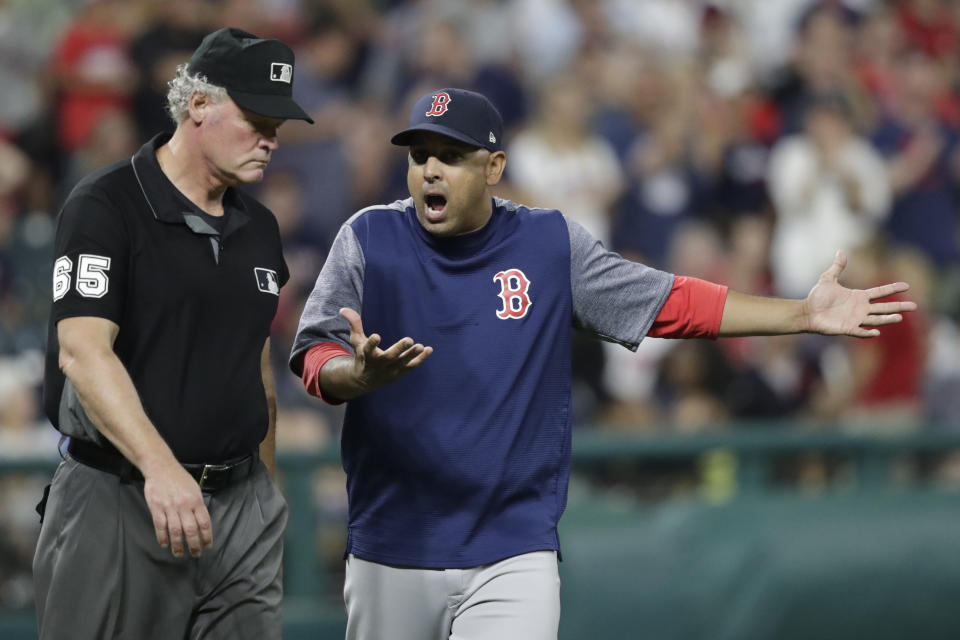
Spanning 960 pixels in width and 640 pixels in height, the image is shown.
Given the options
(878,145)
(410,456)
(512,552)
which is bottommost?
(512,552)

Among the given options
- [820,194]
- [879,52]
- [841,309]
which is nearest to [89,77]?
[820,194]

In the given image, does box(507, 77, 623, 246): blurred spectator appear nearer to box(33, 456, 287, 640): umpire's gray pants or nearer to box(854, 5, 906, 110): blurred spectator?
box(854, 5, 906, 110): blurred spectator

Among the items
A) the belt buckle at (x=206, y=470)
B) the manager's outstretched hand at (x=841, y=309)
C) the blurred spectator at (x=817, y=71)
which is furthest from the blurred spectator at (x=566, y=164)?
the belt buckle at (x=206, y=470)

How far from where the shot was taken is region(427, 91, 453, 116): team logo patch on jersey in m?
4.32

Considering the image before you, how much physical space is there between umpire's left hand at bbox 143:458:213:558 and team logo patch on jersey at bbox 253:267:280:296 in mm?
734

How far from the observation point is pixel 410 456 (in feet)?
14.3

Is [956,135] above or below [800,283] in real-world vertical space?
above

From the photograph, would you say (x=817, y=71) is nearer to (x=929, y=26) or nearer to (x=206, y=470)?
(x=929, y=26)

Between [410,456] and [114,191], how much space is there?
1.15 m

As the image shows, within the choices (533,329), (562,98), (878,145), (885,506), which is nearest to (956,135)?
(878,145)

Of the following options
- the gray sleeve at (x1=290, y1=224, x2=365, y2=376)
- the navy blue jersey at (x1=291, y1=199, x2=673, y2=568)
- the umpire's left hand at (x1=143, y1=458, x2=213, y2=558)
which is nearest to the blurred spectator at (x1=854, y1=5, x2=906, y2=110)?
the navy blue jersey at (x1=291, y1=199, x2=673, y2=568)

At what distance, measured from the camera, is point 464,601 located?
437cm

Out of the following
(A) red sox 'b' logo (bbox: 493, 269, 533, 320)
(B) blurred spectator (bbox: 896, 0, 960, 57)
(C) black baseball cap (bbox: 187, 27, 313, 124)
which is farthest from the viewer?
(B) blurred spectator (bbox: 896, 0, 960, 57)

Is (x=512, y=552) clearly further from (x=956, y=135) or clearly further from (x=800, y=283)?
(x=956, y=135)
